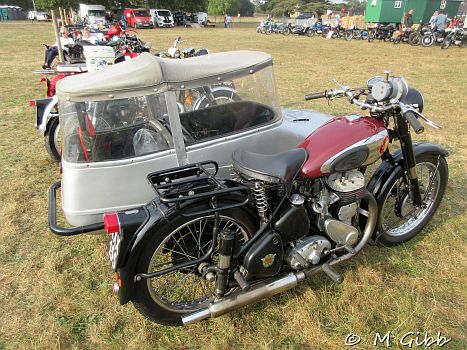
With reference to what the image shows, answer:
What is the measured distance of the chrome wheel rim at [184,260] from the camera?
2.29 metres

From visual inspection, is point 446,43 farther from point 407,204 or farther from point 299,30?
point 407,204

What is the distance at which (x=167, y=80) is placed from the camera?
252 cm

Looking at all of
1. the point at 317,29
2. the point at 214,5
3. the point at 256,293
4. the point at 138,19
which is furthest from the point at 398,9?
the point at 214,5

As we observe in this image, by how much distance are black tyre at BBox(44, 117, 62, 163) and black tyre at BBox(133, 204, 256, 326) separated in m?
2.94

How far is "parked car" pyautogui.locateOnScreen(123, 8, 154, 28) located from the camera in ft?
109

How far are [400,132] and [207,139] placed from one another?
1.44 meters

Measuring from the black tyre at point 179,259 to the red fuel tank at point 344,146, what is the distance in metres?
0.57

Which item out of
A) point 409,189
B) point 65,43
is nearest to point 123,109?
point 409,189

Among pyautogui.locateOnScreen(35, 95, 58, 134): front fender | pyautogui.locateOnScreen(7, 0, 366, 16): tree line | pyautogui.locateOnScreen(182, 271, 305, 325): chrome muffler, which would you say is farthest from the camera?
pyautogui.locateOnScreen(7, 0, 366, 16): tree line

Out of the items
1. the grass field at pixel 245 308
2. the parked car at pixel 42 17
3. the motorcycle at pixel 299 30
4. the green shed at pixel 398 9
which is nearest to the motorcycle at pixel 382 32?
the green shed at pixel 398 9

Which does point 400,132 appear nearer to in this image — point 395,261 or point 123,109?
point 395,261

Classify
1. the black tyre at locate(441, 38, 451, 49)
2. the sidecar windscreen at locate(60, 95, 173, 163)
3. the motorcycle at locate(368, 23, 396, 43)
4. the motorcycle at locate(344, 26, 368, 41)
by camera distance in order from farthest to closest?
the motorcycle at locate(344, 26, 368, 41)
the motorcycle at locate(368, 23, 396, 43)
the black tyre at locate(441, 38, 451, 49)
the sidecar windscreen at locate(60, 95, 173, 163)

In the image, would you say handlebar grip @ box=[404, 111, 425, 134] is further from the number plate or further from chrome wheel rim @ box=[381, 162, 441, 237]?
the number plate

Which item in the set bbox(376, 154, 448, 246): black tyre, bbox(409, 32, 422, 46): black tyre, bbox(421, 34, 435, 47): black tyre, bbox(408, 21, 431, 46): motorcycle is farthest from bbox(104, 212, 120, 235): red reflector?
bbox(409, 32, 422, 46): black tyre
